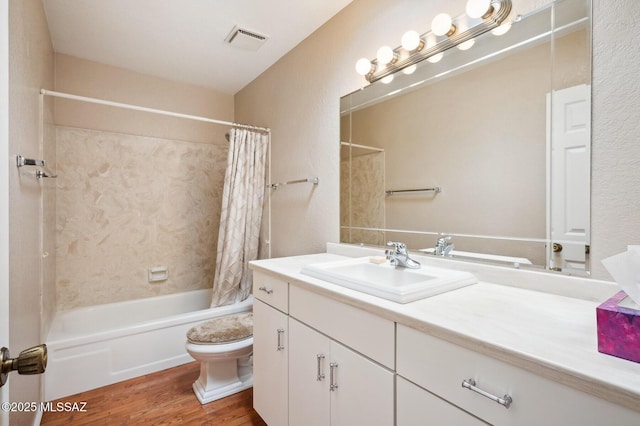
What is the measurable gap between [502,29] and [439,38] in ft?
0.88

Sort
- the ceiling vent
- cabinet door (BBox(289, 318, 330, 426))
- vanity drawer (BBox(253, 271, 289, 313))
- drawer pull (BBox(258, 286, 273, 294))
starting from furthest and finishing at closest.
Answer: the ceiling vent → drawer pull (BBox(258, 286, 273, 294)) → vanity drawer (BBox(253, 271, 289, 313)) → cabinet door (BBox(289, 318, 330, 426))

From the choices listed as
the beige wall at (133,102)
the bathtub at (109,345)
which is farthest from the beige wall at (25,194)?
the beige wall at (133,102)

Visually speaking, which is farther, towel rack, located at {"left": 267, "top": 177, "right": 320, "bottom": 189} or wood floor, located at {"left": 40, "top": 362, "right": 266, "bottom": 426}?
towel rack, located at {"left": 267, "top": 177, "right": 320, "bottom": 189}

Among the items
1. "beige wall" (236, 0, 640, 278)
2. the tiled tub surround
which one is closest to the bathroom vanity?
"beige wall" (236, 0, 640, 278)

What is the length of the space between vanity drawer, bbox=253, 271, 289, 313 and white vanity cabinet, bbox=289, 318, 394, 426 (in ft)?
0.35

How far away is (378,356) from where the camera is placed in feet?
3.08

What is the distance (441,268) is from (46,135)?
8.58ft

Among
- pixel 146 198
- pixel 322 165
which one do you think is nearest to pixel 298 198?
pixel 322 165

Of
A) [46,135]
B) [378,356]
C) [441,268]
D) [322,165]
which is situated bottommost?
[378,356]

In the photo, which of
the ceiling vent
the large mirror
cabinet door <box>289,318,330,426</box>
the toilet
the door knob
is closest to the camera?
the door knob

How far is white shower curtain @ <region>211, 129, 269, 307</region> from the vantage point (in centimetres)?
260

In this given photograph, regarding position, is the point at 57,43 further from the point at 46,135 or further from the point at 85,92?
the point at 46,135

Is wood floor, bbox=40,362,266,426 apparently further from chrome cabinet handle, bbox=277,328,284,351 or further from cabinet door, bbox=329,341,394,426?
cabinet door, bbox=329,341,394,426

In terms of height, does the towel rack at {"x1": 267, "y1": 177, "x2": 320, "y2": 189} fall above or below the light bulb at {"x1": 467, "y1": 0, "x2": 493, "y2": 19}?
below
